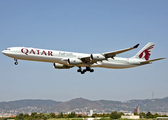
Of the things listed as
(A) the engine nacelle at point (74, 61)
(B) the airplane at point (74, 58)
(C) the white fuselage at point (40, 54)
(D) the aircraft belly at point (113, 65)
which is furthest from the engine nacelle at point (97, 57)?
(D) the aircraft belly at point (113, 65)

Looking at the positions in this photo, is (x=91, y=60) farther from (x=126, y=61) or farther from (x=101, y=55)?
(x=126, y=61)

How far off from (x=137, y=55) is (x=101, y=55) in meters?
13.4

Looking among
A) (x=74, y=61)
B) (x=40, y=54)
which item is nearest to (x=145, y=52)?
(x=74, y=61)

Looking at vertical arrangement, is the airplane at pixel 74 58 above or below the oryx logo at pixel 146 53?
below

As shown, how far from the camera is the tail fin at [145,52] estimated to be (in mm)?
57237

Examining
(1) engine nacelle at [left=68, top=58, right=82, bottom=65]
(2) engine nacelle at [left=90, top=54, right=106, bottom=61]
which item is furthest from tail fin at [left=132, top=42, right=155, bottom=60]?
(1) engine nacelle at [left=68, top=58, right=82, bottom=65]

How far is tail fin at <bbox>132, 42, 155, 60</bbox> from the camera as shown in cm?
5724

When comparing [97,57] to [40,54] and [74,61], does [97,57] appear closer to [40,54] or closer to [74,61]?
[74,61]

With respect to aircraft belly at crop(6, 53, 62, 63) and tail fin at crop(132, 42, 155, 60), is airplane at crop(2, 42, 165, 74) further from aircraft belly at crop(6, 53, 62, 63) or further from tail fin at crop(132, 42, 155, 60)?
tail fin at crop(132, 42, 155, 60)

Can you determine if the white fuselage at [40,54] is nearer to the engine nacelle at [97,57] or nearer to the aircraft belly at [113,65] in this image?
the aircraft belly at [113,65]

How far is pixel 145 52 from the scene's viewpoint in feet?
190

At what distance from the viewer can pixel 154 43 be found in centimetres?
5959

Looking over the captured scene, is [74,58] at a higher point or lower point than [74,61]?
higher

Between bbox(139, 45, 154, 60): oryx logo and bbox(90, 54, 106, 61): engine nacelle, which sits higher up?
bbox(139, 45, 154, 60): oryx logo
